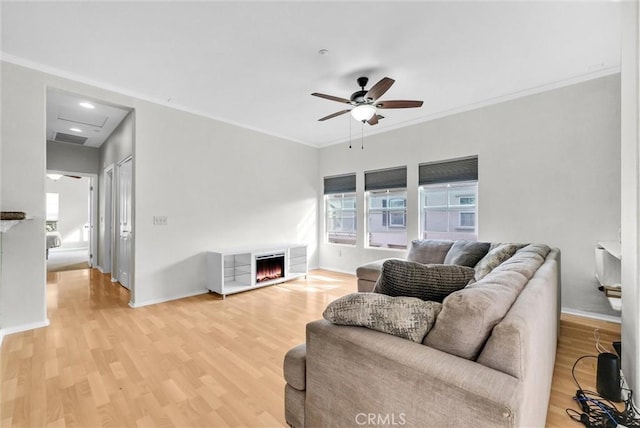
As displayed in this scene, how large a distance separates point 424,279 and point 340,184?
4733 millimetres

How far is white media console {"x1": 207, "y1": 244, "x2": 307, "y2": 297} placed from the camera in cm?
419

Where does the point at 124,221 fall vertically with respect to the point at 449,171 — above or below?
below

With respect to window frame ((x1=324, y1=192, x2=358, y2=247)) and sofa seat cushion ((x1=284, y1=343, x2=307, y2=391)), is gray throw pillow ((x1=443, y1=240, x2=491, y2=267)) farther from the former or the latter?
sofa seat cushion ((x1=284, y1=343, x2=307, y2=391))

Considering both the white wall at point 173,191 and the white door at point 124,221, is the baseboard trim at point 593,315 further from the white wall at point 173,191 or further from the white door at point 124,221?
the white door at point 124,221

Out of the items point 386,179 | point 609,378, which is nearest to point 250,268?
point 386,179

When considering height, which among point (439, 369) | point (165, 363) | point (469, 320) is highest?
point (469, 320)

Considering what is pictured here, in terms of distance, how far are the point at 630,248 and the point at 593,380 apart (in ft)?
3.40

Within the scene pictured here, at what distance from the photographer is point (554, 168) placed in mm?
3494

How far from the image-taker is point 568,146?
340 cm

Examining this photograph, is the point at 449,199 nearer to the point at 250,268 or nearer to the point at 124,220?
the point at 250,268

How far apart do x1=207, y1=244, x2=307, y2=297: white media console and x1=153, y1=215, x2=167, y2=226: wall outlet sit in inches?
31.3

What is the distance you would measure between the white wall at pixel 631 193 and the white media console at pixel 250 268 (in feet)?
13.2

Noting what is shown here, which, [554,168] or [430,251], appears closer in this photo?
[554,168]

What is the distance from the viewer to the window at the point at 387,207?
5.08 meters
